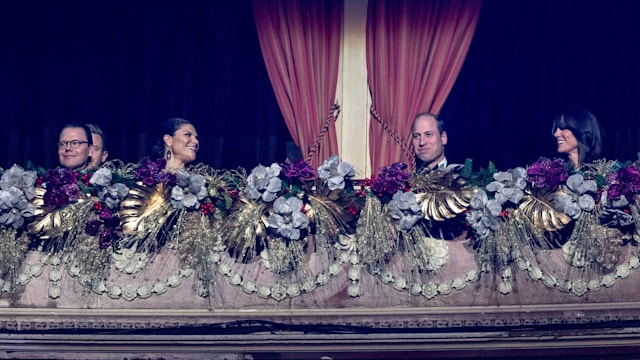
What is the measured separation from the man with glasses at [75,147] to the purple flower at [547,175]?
251 cm

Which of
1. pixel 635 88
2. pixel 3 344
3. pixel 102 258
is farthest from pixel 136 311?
pixel 635 88

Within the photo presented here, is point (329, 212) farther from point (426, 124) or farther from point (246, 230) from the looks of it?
point (426, 124)

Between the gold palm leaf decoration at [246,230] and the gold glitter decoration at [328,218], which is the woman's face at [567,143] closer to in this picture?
the gold glitter decoration at [328,218]

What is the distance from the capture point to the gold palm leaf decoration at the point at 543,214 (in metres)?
6.22

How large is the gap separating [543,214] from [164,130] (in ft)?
7.35

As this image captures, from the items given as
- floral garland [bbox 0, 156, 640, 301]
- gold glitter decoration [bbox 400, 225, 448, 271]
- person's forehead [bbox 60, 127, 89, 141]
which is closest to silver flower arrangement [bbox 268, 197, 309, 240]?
floral garland [bbox 0, 156, 640, 301]

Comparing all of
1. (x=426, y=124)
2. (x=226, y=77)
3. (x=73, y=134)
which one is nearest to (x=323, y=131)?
(x=426, y=124)

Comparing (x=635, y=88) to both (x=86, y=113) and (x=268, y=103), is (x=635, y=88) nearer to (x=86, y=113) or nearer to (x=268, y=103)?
(x=268, y=103)

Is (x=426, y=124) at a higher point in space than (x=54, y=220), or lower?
higher

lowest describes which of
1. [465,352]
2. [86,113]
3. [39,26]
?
[465,352]

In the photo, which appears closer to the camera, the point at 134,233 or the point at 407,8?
the point at 134,233

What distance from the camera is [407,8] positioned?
698cm

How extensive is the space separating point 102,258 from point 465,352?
193 centimetres

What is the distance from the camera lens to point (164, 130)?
275 inches
